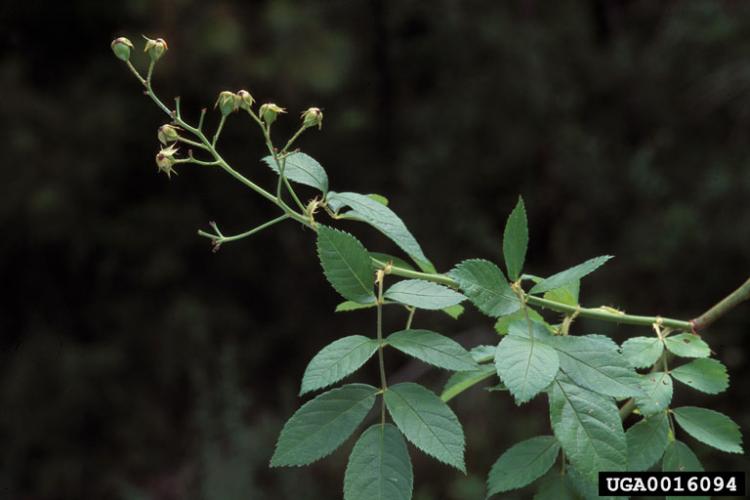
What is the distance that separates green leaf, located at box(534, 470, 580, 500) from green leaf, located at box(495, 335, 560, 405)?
170 millimetres

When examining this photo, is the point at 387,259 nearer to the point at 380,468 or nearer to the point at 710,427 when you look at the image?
the point at 380,468

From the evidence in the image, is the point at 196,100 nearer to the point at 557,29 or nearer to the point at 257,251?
the point at 257,251

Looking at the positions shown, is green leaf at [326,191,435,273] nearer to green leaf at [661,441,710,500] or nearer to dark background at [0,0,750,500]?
green leaf at [661,441,710,500]

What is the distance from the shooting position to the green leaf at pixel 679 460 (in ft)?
2.55

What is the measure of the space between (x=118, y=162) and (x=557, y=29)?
6.42 ft

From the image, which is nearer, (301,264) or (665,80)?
(665,80)

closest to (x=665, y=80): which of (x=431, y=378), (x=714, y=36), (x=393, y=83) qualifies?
(x=714, y=36)

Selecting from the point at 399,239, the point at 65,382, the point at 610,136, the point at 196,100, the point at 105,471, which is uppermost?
the point at 610,136

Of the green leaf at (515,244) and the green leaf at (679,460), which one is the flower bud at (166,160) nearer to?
the green leaf at (515,244)

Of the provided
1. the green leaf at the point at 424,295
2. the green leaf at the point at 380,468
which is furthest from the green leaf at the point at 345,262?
the green leaf at the point at 380,468

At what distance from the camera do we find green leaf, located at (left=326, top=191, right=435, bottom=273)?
2.64 ft

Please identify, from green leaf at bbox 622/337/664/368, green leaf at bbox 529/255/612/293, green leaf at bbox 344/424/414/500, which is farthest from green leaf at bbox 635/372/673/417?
green leaf at bbox 344/424/414/500

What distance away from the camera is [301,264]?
11.8 ft

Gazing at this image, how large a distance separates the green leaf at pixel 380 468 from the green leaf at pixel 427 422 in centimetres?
3
